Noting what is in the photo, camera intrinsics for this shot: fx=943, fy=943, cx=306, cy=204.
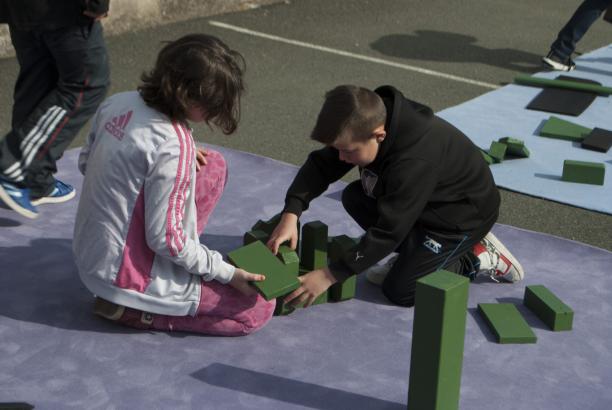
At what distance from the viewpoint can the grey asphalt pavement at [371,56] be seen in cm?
604

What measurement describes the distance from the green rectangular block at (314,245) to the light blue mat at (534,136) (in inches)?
72.3

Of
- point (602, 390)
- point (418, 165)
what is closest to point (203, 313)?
point (418, 165)

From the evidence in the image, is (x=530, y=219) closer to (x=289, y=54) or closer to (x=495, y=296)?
(x=495, y=296)

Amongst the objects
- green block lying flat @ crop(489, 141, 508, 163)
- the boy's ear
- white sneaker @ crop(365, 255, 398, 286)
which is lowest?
white sneaker @ crop(365, 255, 398, 286)

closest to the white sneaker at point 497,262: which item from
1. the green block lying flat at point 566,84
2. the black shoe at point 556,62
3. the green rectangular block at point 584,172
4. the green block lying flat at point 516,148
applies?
the green rectangular block at point 584,172

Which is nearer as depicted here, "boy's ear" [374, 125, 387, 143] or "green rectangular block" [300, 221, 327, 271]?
"boy's ear" [374, 125, 387, 143]

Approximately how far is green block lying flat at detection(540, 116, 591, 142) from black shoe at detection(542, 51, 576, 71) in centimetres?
173

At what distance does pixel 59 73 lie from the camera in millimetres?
4793

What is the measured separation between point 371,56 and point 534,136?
2.34m

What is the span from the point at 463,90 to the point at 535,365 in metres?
4.28

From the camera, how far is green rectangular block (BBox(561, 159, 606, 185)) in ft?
18.4

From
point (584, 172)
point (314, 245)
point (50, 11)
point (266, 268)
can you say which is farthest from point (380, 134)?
point (584, 172)

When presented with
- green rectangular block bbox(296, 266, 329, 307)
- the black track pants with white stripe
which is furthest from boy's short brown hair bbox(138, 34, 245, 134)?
the black track pants with white stripe

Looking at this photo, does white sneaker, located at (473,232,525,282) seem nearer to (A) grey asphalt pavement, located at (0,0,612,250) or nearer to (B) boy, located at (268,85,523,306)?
(B) boy, located at (268,85,523,306)
